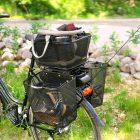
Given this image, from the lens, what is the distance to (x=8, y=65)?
23.2 ft

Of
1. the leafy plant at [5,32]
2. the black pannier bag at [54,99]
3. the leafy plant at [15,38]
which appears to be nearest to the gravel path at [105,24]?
the leafy plant at [5,32]

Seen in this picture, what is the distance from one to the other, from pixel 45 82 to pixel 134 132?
1.46m

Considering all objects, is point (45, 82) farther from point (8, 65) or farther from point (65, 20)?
point (65, 20)

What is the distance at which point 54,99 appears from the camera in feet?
13.3

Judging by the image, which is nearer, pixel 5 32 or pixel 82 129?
pixel 82 129

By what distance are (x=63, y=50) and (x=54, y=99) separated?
1.50ft

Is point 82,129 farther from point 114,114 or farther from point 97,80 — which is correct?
point 97,80

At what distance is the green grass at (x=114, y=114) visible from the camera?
5.08m

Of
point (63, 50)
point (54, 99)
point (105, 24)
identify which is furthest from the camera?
point (105, 24)

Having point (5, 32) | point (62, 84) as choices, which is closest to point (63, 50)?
point (62, 84)

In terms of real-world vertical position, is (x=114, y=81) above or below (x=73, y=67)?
below

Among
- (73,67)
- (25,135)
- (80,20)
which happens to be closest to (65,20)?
(80,20)

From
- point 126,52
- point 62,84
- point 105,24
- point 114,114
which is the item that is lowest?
point 105,24

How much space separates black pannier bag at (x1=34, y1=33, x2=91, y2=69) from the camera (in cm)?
394
